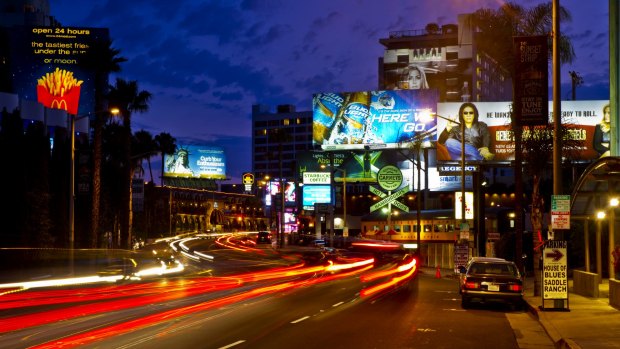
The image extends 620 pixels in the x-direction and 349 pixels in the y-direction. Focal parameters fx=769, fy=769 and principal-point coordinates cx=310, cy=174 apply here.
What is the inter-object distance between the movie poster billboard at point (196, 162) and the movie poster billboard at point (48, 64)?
23820 mm

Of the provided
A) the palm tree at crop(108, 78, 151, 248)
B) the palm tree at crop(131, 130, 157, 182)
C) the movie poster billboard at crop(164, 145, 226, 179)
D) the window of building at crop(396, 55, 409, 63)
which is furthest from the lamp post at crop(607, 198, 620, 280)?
the window of building at crop(396, 55, 409, 63)

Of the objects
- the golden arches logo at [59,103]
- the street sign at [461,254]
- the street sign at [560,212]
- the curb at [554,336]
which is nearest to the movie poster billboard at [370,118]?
the golden arches logo at [59,103]

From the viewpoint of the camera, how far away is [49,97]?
9606 centimetres

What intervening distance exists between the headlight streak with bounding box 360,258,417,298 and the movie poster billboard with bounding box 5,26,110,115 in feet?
218

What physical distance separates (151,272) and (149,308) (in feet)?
56.0

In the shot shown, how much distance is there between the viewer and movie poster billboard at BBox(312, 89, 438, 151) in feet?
309

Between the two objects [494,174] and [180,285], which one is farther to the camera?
[494,174]

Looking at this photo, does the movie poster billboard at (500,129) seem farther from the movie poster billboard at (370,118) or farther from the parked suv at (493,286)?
the parked suv at (493,286)

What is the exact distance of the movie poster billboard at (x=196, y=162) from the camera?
121 metres

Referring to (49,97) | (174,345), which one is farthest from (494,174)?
(174,345)

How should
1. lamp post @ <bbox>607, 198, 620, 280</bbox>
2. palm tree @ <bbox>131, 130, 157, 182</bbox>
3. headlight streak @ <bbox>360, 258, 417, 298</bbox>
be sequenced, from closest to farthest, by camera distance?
lamp post @ <bbox>607, 198, 620, 280</bbox>
headlight streak @ <bbox>360, 258, 417, 298</bbox>
palm tree @ <bbox>131, 130, 157, 182</bbox>

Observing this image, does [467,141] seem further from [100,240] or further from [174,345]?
[174,345]

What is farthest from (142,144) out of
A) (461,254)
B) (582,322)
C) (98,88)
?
(582,322)

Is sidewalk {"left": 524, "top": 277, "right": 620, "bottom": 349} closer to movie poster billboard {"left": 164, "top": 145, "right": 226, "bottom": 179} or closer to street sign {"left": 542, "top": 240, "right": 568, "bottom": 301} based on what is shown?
street sign {"left": 542, "top": 240, "right": 568, "bottom": 301}
